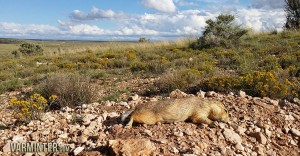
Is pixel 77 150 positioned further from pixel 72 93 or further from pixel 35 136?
pixel 72 93

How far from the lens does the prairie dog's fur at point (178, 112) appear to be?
457cm

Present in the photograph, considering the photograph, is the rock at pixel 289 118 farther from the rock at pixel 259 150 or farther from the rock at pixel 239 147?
the rock at pixel 239 147

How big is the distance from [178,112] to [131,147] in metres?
1.11

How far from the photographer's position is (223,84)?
706 centimetres

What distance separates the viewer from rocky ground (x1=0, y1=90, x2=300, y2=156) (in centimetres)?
394

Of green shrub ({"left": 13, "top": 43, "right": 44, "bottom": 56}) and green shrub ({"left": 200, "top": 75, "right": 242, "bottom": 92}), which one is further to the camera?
green shrub ({"left": 13, "top": 43, "right": 44, "bottom": 56})

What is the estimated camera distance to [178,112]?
4.62 m

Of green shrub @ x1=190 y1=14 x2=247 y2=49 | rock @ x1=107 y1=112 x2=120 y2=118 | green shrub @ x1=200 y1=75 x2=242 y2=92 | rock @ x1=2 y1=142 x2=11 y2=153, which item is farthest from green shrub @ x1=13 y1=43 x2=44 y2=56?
rock @ x1=2 y1=142 x2=11 y2=153

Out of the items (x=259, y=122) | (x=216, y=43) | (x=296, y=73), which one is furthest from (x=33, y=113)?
(x=216, y=43)

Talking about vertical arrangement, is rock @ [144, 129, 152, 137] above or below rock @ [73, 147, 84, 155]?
above

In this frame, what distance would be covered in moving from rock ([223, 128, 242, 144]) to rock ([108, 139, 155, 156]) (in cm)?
117

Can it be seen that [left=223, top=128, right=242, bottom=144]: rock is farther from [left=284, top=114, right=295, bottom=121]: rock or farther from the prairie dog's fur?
[left=284, top=114, right=295, bottom=121]: rock

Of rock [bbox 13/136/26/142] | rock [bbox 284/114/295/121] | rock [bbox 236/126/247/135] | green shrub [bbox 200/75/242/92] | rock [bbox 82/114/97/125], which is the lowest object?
rock [bbox 13/136/26/142]

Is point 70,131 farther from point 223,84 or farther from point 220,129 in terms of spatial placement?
point 223,84
